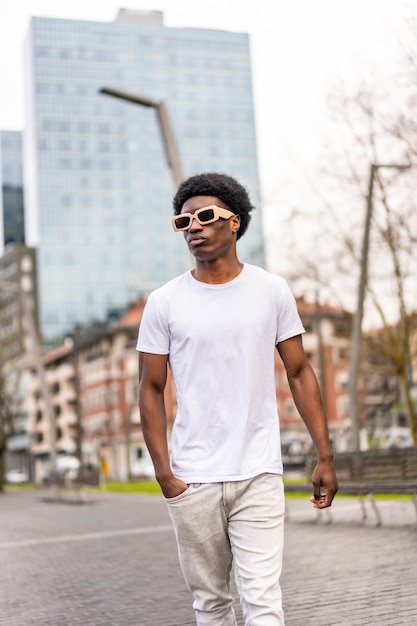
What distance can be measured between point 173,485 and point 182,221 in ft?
3.24

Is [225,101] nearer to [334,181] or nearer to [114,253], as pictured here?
[114,253]

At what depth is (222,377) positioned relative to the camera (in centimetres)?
372

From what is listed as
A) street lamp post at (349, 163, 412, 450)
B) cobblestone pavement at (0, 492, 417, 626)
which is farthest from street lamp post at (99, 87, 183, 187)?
cobblestone pavement at (0, 492, 417, 626)

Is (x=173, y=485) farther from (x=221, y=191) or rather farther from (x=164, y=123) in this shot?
(x=164, y=123)

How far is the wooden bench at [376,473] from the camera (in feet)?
39.4

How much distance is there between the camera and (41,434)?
4592 inches

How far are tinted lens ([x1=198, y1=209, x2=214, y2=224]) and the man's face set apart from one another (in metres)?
0.02

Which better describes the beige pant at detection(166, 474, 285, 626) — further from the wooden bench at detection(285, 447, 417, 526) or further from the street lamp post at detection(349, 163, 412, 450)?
the street lamp post at detection(349, 163, 412, 450)

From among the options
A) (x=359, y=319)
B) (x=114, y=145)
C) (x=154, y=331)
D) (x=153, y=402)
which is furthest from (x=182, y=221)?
(x=114, y=145)

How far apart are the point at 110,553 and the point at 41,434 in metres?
107

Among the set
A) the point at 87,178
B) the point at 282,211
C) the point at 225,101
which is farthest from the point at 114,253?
the point at 282,211

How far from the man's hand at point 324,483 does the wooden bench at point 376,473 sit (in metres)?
7.76

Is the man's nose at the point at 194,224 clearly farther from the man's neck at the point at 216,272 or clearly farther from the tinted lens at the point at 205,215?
the man's neck at the point at 216,272

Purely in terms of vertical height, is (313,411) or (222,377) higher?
(222,377)
